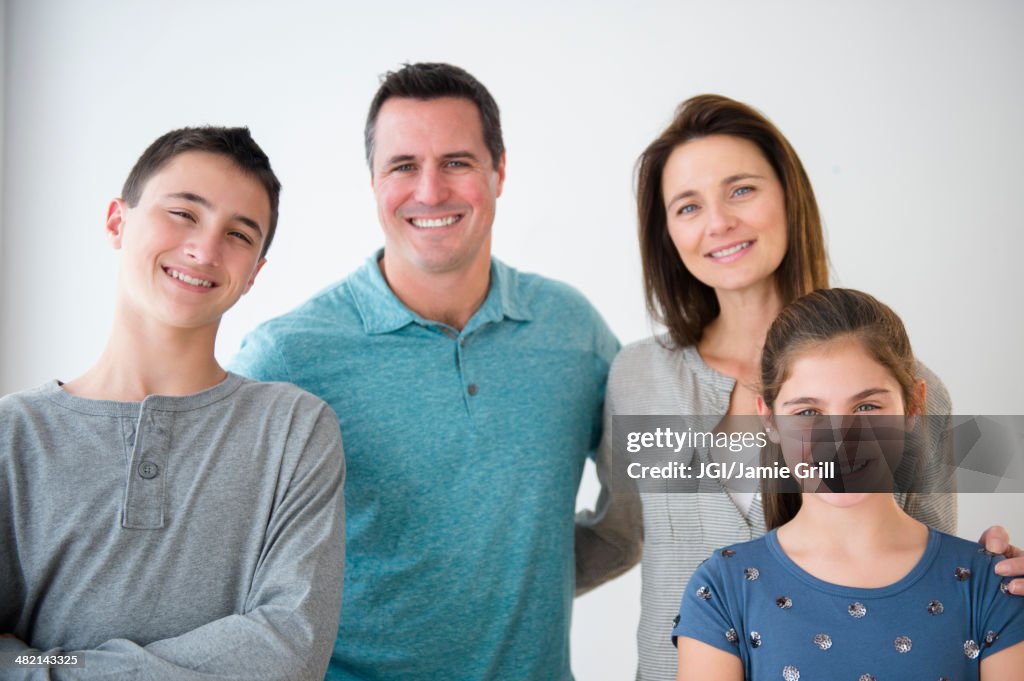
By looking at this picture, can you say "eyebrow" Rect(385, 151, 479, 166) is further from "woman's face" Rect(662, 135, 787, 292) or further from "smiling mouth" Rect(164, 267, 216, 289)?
"smiling mouth" Rect(164, 267, 216, 289)

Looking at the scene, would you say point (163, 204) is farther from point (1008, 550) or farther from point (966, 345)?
point (966, 345)

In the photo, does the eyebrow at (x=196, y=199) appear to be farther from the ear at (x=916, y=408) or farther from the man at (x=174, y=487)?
the ear at (x=916, y=408)

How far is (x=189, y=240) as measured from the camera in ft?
5.12

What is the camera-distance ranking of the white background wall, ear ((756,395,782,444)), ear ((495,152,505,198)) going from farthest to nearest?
1. the white background wall
2. ear ((495,152,505,198))
3. ear ((756,395,782,444))

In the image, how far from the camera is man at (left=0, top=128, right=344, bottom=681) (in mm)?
1318

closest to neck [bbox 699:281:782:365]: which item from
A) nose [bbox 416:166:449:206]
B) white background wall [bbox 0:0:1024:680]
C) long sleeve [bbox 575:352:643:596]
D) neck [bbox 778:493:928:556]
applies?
long sleeve [bbox 575:352:643:596]

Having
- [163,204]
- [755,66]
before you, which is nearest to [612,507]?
[163,204]

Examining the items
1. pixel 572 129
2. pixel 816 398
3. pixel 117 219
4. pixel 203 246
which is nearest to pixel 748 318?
pixel 816 398

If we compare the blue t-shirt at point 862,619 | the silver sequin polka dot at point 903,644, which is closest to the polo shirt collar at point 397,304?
the blue t-shirt at point 862,619

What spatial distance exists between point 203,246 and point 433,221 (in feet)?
1.96

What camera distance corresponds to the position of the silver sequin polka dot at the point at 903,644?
1.28 meters

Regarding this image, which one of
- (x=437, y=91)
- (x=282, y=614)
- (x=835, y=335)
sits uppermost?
(x=437, y=91)

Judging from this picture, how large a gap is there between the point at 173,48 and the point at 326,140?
627mm

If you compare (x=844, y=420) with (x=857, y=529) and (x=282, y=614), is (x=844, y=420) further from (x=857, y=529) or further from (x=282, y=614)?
(x=282, y=614)
